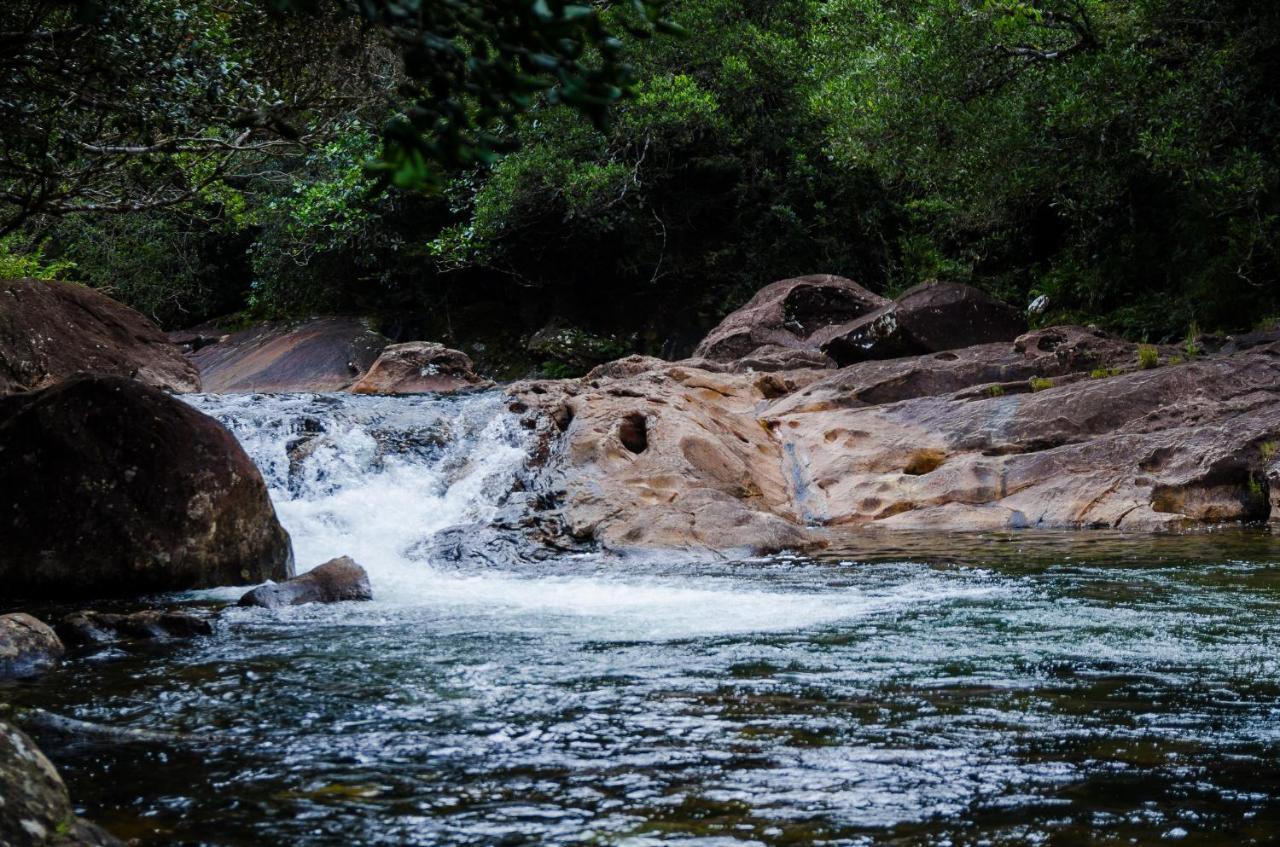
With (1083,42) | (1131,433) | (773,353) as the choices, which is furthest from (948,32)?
(1131,433)

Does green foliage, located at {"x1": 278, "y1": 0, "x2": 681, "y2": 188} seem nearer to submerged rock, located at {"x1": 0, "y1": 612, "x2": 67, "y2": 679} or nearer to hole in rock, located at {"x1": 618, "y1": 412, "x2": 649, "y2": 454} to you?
submerged rock, located at {"x1": 0, "y1": 612, "x2": 67, "y2": 679}

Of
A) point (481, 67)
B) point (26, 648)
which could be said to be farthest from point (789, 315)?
point (481, 67)

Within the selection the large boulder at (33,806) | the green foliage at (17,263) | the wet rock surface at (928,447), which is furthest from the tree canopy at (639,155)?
the wet rock surface at (928,447)

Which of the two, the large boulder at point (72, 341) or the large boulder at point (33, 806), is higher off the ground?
the large boulder at point (72, 341)

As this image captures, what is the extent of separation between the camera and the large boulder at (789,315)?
745 inches

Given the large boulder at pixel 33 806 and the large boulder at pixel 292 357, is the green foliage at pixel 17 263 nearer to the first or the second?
the large boulder at pixel 292 357

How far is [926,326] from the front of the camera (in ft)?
57.8

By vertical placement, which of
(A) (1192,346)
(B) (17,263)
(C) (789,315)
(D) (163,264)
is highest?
(D) (163,264)

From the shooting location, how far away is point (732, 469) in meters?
13.3

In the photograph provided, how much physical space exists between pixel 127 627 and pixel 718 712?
4171mm

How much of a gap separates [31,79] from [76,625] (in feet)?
12.3

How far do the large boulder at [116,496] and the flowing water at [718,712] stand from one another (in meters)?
0.74

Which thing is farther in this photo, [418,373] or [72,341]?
[418,373]

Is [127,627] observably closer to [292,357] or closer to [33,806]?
[33,806]
